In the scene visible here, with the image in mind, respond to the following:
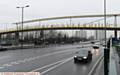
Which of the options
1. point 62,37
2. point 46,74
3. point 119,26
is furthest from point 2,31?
point 46,74

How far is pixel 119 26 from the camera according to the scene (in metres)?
73.5

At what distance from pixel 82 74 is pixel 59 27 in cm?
6645

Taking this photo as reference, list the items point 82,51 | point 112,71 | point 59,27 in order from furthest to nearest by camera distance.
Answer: point 59,27 < point 82,51 < point 112,71

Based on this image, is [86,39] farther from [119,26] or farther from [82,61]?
[82,61]

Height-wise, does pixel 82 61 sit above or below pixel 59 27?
below

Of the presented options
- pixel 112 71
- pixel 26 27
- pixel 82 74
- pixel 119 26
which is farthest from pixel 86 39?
pixel 112 71

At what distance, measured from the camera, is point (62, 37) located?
14325cm

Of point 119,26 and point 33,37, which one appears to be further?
point 33,37

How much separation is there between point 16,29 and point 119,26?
38367 millimetres

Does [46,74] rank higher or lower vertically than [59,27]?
lower

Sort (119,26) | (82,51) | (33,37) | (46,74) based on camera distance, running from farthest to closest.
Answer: (33,37) → (119,26) → (82,51) → (46,74)

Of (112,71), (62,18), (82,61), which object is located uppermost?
(62,18)

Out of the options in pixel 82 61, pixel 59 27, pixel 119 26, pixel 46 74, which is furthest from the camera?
pixel 59 27

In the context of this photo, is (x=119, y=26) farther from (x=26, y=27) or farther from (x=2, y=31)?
(x=2, y=31)
